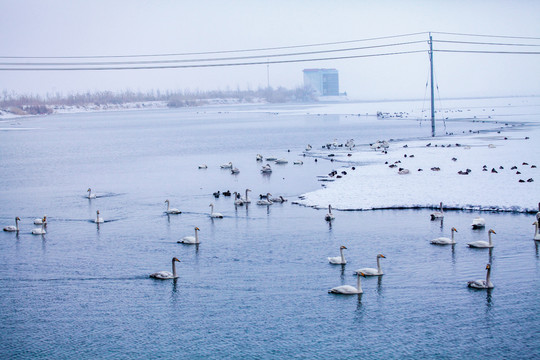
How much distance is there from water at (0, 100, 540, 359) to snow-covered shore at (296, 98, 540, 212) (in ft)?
5.42

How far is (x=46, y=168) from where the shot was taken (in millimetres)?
55750

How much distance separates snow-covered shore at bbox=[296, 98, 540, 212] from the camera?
101ft

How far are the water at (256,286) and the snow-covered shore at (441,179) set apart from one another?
1.65 metres

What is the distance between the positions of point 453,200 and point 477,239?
6.87m

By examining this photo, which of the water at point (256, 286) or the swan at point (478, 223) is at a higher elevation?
the swan at point (478, 223)

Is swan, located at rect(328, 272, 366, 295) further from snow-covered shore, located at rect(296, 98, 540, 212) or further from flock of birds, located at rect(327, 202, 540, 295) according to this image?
snow-covered shore, located at rect(296, 98, 540, 212)

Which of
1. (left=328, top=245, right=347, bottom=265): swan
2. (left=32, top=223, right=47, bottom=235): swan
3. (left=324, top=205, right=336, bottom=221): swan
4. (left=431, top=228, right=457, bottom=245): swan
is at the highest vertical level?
(left=324, top=205, right=336, bottom=221): swan

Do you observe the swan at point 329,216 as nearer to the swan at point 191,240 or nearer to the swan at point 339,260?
the swan at point 191,240

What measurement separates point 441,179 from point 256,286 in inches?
783

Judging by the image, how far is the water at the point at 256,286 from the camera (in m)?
16.1

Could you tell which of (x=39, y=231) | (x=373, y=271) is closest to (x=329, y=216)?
(x=373, y=271)

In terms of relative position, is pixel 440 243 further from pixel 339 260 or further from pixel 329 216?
pixel 329 216

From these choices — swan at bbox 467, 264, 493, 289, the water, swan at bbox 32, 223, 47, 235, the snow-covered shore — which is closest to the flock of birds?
swan at bbox 467, 264, 493, 289

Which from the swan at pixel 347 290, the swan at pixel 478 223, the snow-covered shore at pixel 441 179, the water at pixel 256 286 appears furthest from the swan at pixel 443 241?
the snow-covered shore at pixel 441 179
